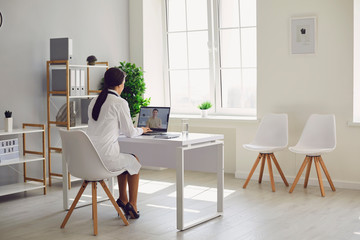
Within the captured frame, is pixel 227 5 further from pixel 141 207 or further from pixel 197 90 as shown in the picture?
pixel 141 207

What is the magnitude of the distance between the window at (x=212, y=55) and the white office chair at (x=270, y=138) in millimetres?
764

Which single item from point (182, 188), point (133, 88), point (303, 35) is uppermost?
point (303, 35)

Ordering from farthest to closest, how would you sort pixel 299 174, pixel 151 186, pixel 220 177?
1. pixel 151 186
2. pixel 299 174
3. pixel 220 177

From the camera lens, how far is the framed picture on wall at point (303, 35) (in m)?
6.09

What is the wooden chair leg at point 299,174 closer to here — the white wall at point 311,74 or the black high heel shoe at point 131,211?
the white wall at point 311,74

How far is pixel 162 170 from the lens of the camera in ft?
23.6

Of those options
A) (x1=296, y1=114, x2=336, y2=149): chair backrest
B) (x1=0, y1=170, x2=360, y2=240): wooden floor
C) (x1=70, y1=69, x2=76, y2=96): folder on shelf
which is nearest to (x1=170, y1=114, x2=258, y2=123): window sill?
(x1=296, y1=114, x2=336, y2=149): chair backrest

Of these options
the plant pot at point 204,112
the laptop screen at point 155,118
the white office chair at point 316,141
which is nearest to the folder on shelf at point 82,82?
the laptop screen at point 155,118

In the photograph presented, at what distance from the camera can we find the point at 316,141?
19.5ft

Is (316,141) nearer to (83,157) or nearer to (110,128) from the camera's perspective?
(110,128)

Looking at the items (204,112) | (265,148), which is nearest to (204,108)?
(204,112)

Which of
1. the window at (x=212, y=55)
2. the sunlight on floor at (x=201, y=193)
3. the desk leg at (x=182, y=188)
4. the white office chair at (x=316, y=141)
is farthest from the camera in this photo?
the window at (x=212, y=55)

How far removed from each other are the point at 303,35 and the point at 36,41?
320 cm

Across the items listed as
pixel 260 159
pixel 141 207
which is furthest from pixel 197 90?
pixel 141 207
